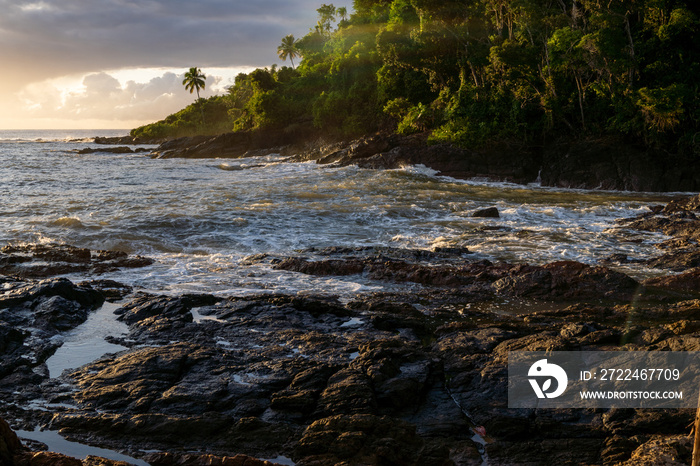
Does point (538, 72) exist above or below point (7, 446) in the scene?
above

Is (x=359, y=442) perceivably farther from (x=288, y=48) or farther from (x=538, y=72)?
(x=288, y=48)

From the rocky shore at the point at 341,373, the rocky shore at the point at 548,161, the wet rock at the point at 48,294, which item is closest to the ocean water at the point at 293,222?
the wet rock at the point at 48,294

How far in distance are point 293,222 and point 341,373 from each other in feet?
36.1

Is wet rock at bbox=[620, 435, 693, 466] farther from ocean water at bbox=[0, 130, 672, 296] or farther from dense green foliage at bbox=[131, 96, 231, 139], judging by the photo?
dense green foliage at bbox=[131, 96, 231, 139]

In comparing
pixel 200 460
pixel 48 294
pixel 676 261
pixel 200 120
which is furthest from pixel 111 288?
pixel 200 120

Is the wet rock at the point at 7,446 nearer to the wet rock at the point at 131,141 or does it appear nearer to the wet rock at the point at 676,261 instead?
the wet rock at the point at 676,261

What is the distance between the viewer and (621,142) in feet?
83.4

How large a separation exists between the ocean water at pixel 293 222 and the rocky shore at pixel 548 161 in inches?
71.2

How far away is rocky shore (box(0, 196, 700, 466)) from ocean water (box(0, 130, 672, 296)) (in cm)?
170

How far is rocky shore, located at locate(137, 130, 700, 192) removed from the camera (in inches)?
939

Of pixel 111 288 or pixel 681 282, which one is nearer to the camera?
pixel 681 282

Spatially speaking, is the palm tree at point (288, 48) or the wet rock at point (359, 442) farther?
the palm tree at point (288, 48)

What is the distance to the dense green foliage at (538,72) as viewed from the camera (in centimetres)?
2372

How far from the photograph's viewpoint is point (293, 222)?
1593 centimetres
